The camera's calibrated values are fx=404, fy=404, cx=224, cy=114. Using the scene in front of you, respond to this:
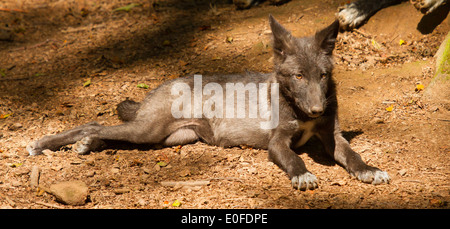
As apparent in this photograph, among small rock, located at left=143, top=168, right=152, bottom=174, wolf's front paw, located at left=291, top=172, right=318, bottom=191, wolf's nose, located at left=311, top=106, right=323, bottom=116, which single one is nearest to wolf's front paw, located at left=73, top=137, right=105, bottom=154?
small rock, located at left=143, top=168, right=152, bottom=174

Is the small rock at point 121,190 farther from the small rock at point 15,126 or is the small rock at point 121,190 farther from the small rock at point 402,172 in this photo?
the small rock at point 402,172

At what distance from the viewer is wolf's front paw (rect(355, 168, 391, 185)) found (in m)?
4.54

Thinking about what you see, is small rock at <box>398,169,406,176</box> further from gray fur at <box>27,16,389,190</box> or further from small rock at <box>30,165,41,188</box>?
small rock at <box>30,165,41,188</box>

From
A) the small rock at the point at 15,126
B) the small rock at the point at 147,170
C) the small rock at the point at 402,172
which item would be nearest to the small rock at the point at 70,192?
the small rock at the point at 147,170

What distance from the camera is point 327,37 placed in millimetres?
5043

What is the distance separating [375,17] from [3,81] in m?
7.09

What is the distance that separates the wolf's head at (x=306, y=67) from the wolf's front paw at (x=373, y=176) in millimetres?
855

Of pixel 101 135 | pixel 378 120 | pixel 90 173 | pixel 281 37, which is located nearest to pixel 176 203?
pixel 90 173

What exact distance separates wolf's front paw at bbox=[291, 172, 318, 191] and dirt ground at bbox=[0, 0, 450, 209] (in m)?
0.08

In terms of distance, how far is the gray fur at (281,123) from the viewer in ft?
15.9

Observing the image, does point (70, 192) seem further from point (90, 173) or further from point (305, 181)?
point (305, 181)

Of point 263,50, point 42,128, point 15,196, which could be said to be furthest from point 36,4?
point 15,196
